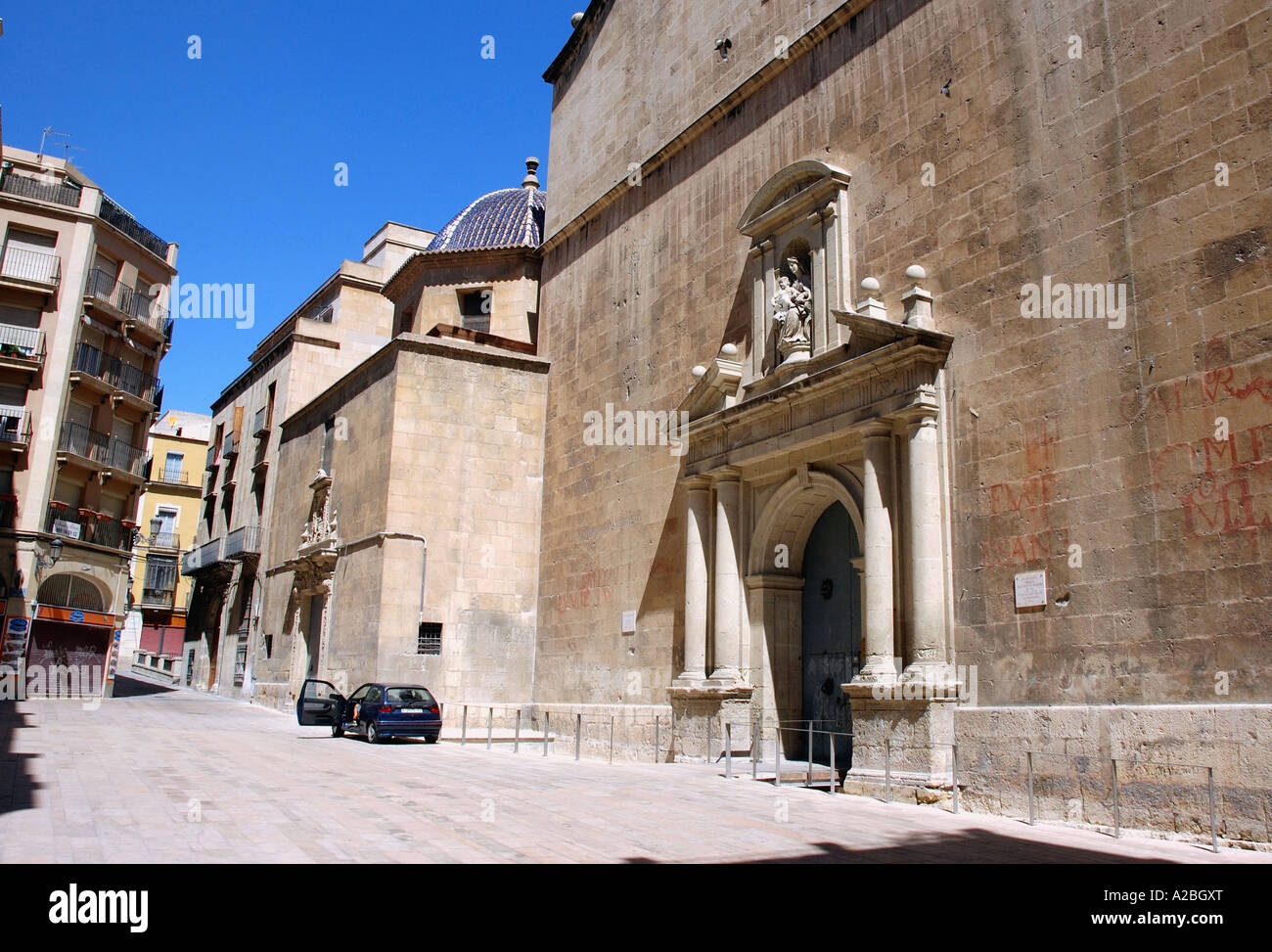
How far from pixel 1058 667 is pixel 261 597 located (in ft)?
87.2

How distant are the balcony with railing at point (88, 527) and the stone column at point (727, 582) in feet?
71.2

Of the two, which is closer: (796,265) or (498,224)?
(796,265)

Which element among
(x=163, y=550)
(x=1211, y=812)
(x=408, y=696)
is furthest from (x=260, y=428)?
(x=1211, y=812)

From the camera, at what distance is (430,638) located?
21.5m

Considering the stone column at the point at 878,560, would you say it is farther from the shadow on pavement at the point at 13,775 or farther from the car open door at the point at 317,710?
the car open door at the point at 317,710

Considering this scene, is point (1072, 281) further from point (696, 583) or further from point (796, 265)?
point (696, 583)

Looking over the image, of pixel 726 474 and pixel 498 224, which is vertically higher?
pixel 498 224

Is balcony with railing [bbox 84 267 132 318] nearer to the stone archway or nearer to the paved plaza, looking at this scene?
the paved plaza

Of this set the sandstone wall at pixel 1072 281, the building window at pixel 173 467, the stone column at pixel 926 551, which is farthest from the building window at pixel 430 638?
the building window at pixel 173 467

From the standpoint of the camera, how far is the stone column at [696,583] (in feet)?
53.0

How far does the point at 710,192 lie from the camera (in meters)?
18.5

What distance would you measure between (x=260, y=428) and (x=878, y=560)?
1166 inches
